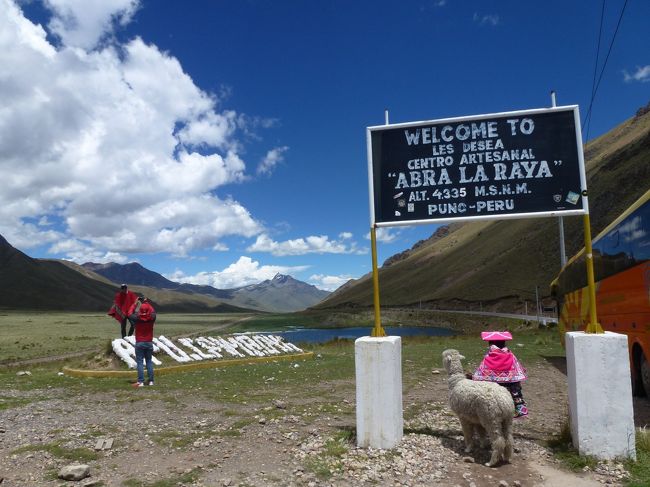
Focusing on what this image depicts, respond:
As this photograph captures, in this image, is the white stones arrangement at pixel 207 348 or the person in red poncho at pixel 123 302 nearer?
the person in red poncho at pixel 123 302

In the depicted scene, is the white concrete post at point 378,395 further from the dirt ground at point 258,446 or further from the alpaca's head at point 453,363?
the alpaca's head at point 453,363

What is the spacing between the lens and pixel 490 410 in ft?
21.7

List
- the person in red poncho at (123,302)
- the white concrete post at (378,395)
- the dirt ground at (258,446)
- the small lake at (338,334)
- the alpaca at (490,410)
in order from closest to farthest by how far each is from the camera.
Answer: the dirt ground at (258,446) → the alpaca at (490,410) → the white concrete post at (378,395) → the person in red poncho at (123,302) → the small lake at (338,334)

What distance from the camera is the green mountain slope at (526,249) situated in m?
103

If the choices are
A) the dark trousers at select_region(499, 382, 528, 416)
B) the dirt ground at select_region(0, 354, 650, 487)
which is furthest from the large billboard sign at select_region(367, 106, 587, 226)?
the dirt ground at select_region(0, 354, 650, 487)

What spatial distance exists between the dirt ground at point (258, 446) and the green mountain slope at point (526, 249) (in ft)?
325

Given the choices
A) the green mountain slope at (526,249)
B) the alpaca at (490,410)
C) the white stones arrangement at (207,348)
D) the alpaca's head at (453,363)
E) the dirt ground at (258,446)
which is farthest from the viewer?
the green mountain slope at (526,249)

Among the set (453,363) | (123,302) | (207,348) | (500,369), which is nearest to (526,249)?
(207,348)

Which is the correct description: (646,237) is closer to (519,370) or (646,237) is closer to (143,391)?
(519,370)

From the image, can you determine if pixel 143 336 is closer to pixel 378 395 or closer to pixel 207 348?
pixel 207 348

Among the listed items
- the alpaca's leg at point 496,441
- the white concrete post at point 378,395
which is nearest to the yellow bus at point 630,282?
the alpaca's leg at point 496,441

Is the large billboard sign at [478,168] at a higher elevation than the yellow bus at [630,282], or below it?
higher

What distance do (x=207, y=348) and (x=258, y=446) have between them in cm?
1287

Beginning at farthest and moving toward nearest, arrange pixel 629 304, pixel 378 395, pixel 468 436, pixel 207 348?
pixel 207 348
pixel 629 304
pixel 378 395
pixel 468 436
